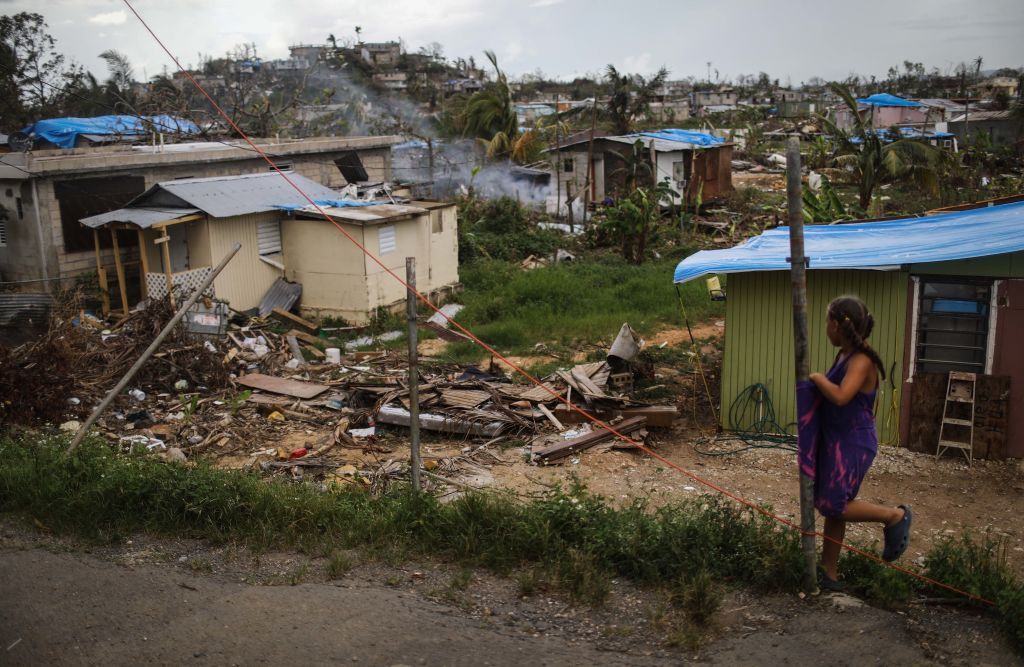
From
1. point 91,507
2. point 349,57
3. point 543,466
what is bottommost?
point 543,466

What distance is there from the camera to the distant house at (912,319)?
336 inches

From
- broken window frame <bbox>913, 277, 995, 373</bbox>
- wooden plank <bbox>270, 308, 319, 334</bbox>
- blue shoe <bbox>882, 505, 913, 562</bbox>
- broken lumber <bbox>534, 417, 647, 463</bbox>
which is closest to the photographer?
blue shoe <bbox>882, 505, 913, 562</bbox>

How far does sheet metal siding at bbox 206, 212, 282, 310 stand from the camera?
15.9 metres

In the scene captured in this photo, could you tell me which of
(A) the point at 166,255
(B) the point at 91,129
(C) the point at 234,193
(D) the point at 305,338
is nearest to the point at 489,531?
(D) the point at 305,338

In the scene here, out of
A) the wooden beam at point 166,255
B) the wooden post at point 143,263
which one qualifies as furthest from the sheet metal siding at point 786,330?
the wooden post at point 143,263

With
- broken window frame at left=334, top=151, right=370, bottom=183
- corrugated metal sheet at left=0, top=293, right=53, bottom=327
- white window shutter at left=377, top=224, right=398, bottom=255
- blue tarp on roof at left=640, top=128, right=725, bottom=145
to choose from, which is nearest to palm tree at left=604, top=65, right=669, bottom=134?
blue tarp on roof at left=640, top=128, right=725, bottom=145

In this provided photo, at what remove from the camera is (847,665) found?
13.7 feet

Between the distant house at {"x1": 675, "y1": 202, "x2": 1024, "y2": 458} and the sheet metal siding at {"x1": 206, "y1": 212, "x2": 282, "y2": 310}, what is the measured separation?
955 cm

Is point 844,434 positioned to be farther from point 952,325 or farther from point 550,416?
point 550,416

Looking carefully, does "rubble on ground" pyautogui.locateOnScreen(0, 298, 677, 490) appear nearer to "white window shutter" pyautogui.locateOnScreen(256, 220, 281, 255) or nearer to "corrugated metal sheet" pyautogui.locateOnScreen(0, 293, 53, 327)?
"corrugated metal sheet" pyautogui.locateOnScreen(0, 293, 53, 327)

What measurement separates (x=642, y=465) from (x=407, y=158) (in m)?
18.8

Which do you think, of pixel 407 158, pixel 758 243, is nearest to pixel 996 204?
pixel 758 243

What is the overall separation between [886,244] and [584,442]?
407 centimetres

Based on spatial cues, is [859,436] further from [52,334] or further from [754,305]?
[52,334]
